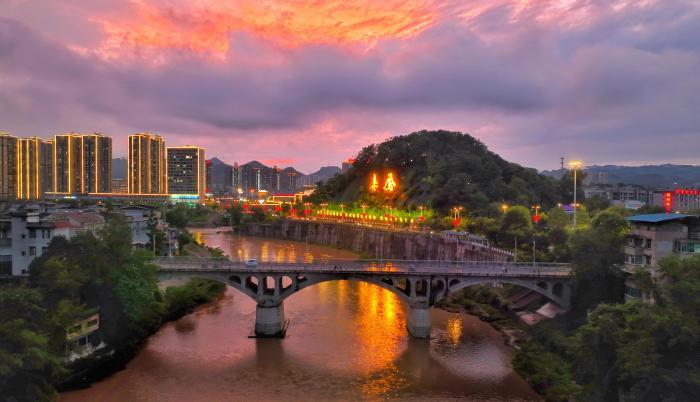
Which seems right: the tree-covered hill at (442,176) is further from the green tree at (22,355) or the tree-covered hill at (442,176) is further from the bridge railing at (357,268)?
the green tree at (22,355)

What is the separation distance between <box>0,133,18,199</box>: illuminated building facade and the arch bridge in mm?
140978

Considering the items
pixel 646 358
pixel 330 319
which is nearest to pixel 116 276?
pixel 330 319

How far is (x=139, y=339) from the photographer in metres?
36.8

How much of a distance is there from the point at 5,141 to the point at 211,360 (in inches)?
5988

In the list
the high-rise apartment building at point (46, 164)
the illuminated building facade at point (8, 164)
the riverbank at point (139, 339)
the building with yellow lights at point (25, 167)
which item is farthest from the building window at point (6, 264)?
the high-rise apartment building at point (46, 164)

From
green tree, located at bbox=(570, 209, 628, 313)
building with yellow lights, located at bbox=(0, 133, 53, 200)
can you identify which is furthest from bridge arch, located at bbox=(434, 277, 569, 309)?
building with yellow lights, located at bbox=(0, 133, 53, 200)

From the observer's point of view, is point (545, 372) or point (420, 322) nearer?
point (545, 372)

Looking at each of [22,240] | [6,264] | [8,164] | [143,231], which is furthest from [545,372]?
[8,164]

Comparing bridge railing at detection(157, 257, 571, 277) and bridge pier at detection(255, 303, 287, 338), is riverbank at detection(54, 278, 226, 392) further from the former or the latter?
bridge pier at detection(255, 303, 287, 338)

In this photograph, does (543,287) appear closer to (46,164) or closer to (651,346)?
(651,346)

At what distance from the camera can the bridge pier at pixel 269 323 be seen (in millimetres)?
38812

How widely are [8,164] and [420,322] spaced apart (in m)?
158

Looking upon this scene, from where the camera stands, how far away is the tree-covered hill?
311 feet

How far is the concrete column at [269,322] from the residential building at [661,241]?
24.4 meters
